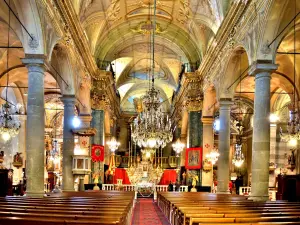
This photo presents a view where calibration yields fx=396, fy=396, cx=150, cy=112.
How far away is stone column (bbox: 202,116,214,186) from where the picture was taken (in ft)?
68.8

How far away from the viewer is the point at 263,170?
11164mm

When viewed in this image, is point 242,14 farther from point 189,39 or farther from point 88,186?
point 88,186

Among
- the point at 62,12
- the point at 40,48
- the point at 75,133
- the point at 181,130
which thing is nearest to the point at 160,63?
the point at 181,130

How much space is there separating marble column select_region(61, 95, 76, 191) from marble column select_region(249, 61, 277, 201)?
8002mm

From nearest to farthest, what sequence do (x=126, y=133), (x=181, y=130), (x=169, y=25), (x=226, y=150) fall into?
(x=226, y=150) < (x=169, y=25) < (x=181, y=130) < (x=126, y=133)

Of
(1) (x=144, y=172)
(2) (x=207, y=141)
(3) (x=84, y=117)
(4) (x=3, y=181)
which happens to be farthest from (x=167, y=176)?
(4) (x=3, y=181)

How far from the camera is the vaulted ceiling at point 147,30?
60.8ft

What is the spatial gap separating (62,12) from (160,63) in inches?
675

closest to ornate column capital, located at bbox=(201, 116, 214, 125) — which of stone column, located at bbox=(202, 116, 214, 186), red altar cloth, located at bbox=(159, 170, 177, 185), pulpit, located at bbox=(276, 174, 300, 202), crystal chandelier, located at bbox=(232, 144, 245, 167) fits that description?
stone column, located at bbox=(202, 116, 214, 186)

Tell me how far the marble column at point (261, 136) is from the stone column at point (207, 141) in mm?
9656

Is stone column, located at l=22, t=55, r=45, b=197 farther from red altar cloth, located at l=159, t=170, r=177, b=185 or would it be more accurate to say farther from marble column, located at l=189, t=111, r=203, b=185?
red altar cloth, located at l=159, t=170, r=177, b=185

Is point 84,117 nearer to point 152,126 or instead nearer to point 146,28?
point 152,126

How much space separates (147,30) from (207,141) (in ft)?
25.1

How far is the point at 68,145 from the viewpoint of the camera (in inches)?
652
